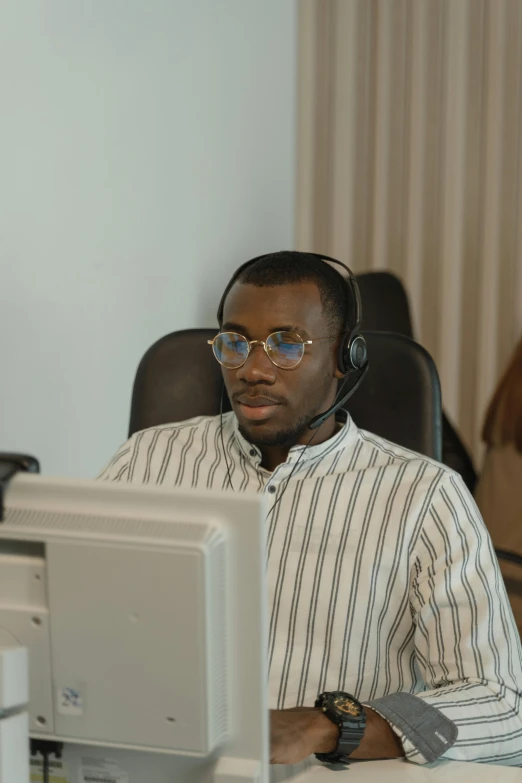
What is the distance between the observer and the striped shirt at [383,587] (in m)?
1.29

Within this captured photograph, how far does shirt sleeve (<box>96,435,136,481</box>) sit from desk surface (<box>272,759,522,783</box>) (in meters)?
0.61

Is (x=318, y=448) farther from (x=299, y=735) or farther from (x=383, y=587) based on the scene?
(x=299, y=735)

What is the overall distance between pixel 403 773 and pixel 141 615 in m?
0.45

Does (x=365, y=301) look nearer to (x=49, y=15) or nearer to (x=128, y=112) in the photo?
(x=128, y=112)

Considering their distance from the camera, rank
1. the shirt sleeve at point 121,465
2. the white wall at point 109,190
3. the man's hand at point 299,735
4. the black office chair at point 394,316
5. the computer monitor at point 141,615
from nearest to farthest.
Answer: the computer monitor at point 141,615
the man's hand at point 299,735
the shirt sleeve at point 121,465
the white wall at point 109,190
the black office chair at point 394,316

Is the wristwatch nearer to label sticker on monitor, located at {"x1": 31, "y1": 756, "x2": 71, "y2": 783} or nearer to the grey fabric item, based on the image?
the grey fabric item

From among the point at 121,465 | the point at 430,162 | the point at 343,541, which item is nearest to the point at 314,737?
the point at 343,541

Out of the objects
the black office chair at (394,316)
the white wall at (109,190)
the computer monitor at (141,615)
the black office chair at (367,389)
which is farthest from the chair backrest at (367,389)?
the black office chair at (394,316)

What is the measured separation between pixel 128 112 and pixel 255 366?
3.27 ft

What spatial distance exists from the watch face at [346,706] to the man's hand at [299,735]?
21 millimetres

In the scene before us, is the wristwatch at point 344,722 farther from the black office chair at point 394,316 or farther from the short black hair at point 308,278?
the black office chair at point 394,316

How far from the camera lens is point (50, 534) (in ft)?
2.75

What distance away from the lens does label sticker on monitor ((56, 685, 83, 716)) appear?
86 cm

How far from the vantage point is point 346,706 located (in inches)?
45.6
